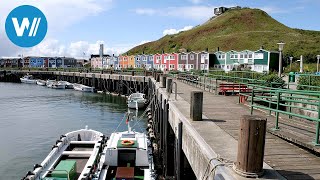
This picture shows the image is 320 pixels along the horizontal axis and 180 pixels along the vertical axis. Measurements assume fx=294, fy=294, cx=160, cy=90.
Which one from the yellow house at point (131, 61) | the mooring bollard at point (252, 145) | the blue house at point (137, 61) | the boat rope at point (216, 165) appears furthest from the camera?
the yellow house at point (131, 61)

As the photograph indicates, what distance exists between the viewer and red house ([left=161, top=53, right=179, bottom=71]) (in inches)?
3022

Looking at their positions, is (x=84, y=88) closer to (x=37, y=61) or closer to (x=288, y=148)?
(x=288, y=148)

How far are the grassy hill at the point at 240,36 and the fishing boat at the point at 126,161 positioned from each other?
8859cm

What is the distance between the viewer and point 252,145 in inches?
198

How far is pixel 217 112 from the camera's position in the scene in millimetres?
12266

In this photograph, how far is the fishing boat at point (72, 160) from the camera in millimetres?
12367

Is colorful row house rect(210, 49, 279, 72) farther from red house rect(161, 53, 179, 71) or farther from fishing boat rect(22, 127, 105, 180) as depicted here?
fishing boat rect(22, 127, 105, 180)

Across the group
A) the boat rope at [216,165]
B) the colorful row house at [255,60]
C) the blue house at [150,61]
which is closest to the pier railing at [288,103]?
the boat rope at [216,165]

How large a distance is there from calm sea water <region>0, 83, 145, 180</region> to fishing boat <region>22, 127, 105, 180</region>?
2736mm

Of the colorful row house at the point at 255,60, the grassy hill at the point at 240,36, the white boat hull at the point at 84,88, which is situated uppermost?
the grassy hill at the point at 240,36

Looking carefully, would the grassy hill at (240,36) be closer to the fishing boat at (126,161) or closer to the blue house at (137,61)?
the blue house at (137,61)

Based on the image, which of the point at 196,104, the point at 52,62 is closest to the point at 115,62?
the point at 52,62

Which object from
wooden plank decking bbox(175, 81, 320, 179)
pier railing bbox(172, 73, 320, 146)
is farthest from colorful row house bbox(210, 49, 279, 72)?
wooden plank decking bbox(175, 81, 320, 179)

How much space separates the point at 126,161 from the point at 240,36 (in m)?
115
